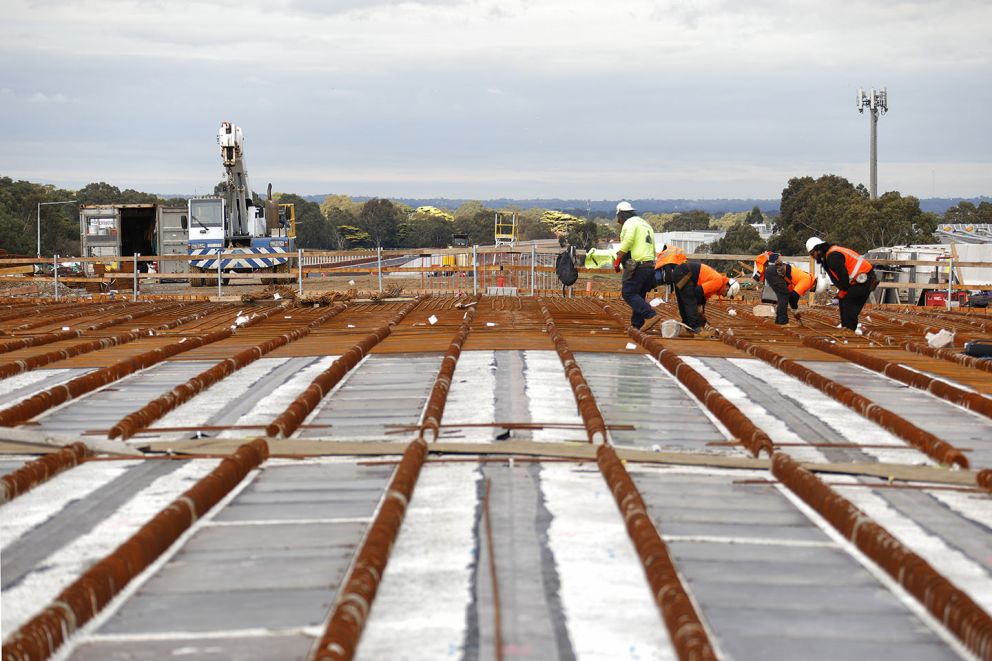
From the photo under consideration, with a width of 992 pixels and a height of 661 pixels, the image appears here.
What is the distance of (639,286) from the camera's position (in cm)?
1155

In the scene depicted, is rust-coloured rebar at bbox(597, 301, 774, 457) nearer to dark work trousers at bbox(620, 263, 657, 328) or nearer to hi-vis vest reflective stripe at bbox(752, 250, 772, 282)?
dark work trousers at bbox(620, 263, 657, 328)

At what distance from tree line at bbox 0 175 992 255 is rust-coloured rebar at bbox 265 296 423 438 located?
24767mm

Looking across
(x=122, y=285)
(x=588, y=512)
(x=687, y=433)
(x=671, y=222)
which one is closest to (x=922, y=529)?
(x=588, y=512)

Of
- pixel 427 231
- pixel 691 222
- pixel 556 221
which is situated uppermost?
pixel 691 222

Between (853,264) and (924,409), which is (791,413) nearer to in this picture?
(924,409)

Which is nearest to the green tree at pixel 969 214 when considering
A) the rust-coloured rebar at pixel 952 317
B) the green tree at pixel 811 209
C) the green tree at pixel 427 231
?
the green tree at pixel 811 209

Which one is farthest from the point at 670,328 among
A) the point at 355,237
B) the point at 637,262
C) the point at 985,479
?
the point at 355,237

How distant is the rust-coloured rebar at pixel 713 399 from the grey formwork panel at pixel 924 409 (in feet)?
3.81

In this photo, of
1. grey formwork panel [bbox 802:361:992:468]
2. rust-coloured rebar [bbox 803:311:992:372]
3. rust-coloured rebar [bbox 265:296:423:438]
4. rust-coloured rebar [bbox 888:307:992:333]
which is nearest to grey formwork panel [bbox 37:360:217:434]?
rust-coloured rebar [bbox 265:296:423:438]

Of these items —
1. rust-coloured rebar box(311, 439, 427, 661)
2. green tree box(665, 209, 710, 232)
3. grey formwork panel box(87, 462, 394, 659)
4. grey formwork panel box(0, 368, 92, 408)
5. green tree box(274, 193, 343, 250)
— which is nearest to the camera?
rust-coloured rebar box(311, 439, 427, 661)

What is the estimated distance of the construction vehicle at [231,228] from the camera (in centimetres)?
2902

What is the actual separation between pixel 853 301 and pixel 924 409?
453cm

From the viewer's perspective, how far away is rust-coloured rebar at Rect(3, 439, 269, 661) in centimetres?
329

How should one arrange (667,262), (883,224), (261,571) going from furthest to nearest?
(883,224) < (667,262) < (261,571)
